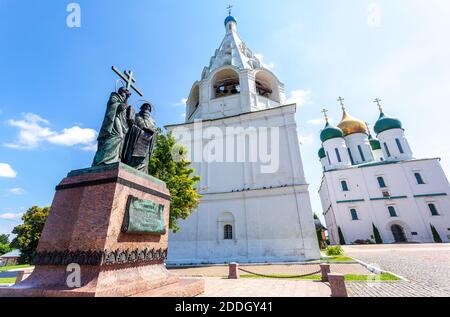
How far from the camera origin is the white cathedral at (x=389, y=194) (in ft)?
92.1

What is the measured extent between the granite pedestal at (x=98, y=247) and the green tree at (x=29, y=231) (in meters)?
24.0

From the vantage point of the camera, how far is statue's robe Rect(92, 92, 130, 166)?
430 cm

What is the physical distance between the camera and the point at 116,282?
126 inches

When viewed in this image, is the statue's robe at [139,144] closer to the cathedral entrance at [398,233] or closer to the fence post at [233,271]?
the fence post at [233,271]

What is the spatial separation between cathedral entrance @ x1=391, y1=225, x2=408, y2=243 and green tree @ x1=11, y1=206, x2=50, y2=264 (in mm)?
42179

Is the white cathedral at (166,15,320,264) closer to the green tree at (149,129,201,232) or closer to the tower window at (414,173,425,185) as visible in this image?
the green tree at (149,129,201,232)

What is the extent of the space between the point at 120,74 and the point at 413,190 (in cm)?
3838

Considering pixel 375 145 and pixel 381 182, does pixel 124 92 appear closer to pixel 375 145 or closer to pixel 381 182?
pixel 381 182

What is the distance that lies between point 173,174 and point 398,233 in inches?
1296

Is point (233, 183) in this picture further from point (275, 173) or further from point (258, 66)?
point (258, 66)

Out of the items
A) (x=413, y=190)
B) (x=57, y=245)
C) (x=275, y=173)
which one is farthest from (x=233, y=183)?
(x=413, y=190)

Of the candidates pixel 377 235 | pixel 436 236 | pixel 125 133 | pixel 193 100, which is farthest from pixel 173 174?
pixel 436 236

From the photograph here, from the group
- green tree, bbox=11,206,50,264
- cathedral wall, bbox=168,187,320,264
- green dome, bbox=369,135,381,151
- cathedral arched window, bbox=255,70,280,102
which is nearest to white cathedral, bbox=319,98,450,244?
green dome, bbox=369,135,381,151

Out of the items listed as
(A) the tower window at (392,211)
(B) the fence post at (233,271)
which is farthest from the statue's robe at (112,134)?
(A) the tower window at (392,211)
